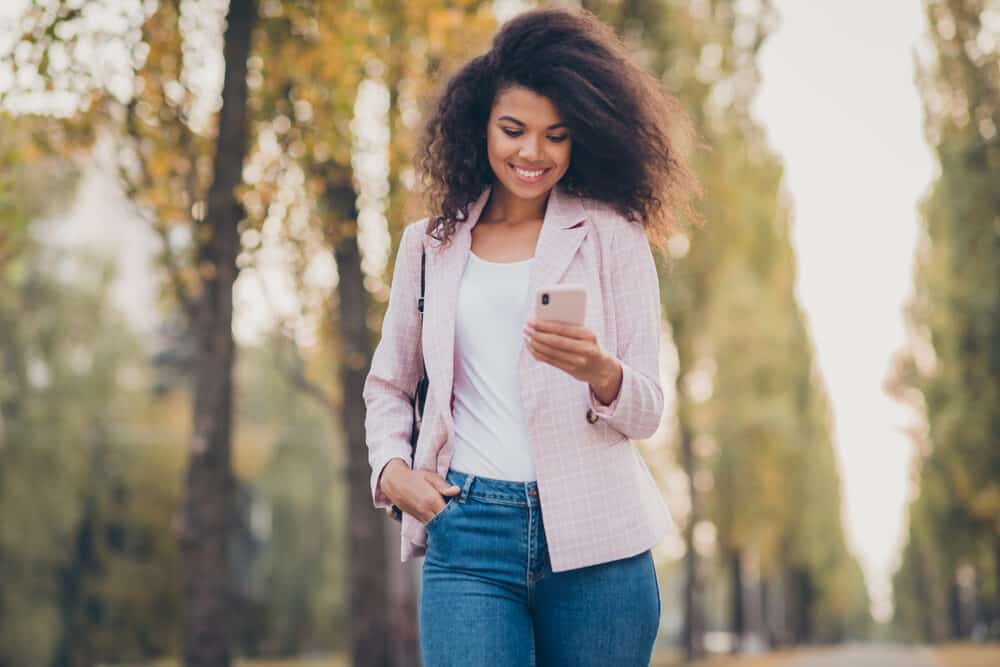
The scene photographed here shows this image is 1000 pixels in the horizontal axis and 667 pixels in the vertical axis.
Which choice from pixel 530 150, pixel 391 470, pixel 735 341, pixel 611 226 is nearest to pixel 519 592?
pixel 391 470

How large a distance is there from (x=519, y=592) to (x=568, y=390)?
17.0 inches

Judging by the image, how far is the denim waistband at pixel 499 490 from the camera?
100 inches

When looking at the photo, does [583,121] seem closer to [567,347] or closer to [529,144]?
[529,144]

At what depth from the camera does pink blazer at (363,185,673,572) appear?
2527mm

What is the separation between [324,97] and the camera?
8242 millimetres

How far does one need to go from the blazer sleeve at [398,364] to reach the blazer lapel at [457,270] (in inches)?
2.9

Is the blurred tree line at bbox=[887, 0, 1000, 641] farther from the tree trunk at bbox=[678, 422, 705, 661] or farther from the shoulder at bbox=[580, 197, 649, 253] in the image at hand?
the shoulder at bbox=[580, 197, 649, 253]

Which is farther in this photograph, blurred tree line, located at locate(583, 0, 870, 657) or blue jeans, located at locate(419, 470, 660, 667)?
blurred tree line, located at locate(583, 0, 870, 657)

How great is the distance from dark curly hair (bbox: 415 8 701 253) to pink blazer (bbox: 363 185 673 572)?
65 millimetres

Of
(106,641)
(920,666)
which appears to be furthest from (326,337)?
(106,641)

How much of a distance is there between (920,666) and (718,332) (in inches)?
278

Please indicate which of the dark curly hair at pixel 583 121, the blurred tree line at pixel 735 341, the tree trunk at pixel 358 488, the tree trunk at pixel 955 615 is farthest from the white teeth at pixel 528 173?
the tree trunk at pixel 955 615

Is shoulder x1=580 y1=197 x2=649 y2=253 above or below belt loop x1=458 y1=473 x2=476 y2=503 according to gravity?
above

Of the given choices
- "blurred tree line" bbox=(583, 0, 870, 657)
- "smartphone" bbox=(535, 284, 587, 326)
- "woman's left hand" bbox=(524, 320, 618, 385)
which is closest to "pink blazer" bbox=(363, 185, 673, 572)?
"woman's left hand" bbox=(524, 320, 618, 385)
